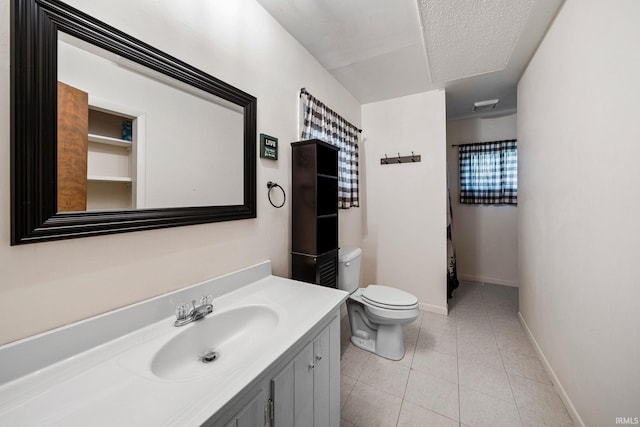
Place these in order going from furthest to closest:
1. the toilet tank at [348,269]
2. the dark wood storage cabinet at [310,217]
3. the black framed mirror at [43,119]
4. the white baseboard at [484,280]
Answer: the white baseboard at [484,280]
the toilet tank at [348,269]
the dark wood storage cabinet at [310,217]
the black framed mirror at [43,119]

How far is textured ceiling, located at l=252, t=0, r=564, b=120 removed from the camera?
4.81ft

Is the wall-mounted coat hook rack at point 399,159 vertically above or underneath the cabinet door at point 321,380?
above

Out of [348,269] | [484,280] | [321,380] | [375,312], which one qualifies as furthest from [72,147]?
[484,280]

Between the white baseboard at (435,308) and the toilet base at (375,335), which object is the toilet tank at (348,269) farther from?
the white baseboard at (435,308)

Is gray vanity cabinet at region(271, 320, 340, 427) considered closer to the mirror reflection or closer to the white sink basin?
the white sink basin

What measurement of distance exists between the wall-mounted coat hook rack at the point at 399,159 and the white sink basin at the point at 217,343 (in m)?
2.29

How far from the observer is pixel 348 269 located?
2025 millimetres

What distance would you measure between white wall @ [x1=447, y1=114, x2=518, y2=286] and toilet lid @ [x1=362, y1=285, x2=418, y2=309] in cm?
226

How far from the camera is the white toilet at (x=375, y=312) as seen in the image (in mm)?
1832

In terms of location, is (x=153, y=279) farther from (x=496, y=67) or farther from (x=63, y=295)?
(x=496, y=67)

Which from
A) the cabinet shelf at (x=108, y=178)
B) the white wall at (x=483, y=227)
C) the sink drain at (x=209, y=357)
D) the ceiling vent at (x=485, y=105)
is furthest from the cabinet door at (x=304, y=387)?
the white wall at (x=483, y=227)

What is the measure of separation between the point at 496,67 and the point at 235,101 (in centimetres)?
221

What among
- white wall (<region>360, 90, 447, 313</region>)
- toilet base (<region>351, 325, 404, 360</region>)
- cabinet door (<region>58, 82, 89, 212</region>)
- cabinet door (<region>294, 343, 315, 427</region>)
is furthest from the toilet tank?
cabinet door (<region>58, 82, 89, 212</region>)

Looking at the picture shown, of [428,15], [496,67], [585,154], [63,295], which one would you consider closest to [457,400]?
[585,154]
